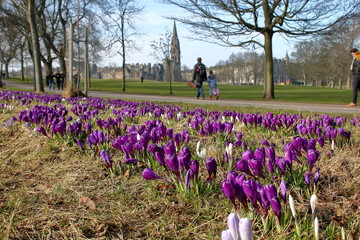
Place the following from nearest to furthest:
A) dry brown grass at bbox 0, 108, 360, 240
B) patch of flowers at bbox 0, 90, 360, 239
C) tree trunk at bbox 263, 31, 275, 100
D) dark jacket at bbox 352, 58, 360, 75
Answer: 1. patch of flowers at bbox 0, 90, 360, 239
2. dry brown grass at bbox 0, 108, 360, 240
3. dark jacket at bbox 352, 58, 360, 75
4. tree trunk at bbox 263, 31, 275, 100

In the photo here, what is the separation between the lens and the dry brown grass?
5.16 feet

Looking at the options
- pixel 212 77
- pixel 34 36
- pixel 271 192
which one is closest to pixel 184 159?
pixel 271 192

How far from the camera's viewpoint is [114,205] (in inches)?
74.2

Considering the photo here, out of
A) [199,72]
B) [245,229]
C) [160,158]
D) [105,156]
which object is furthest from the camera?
[199,72]

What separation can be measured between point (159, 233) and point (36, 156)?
6.32 feet

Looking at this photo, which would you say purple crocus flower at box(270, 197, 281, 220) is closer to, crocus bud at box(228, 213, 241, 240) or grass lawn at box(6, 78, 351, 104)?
crocus bud at box(228, 213, 241, 240)

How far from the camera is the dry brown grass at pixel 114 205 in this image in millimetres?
1573

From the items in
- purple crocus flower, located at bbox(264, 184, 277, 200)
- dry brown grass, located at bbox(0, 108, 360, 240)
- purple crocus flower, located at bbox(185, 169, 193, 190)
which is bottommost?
dry brown grass, located at bbox(0, 108, 360, 240)

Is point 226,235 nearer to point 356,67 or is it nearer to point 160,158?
point 160,158

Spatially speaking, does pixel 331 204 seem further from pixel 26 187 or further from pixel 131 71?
pixel 131 71

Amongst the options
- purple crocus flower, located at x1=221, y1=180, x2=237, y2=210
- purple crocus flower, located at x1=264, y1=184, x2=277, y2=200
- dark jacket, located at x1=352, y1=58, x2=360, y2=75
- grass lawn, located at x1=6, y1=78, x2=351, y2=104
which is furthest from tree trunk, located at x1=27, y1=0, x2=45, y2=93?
purple crocus flower, located at x1=264, y1=184, x2=277, y2=200

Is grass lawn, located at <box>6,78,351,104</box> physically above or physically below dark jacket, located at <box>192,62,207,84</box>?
below

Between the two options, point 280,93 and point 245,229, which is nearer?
point 245,229

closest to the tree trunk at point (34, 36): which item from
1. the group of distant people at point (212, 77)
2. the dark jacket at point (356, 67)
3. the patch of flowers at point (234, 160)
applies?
the group of distant people at point (212, 77)
